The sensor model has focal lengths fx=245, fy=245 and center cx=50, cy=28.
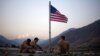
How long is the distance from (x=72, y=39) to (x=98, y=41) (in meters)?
0.76

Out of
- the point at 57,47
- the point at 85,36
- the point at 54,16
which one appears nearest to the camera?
the point at 57,47

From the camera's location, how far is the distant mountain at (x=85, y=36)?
6.88 meters

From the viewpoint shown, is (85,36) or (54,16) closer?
(54,16)

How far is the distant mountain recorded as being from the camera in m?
6.88

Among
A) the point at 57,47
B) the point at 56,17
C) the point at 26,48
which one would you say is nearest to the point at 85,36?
the point at 56,17

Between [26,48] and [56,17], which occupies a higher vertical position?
[56,17]

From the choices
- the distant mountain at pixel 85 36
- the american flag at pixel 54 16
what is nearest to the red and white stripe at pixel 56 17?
the american flag at pixel 54 16

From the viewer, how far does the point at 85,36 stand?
7625 mm

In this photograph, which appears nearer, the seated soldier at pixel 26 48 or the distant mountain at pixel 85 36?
the seated soldier at pixel 26 48

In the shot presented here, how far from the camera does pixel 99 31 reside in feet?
22.5

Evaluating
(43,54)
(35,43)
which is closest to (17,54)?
(43,54)

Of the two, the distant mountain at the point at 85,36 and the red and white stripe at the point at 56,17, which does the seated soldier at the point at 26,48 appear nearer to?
the red and white stripe at the point at 56,17

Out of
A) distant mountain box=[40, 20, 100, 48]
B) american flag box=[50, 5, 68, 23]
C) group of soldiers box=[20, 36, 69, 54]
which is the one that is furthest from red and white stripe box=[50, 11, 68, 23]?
distant mountain box=[40, 20, 100, 48]

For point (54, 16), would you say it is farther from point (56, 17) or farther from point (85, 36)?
point (85, 36)
